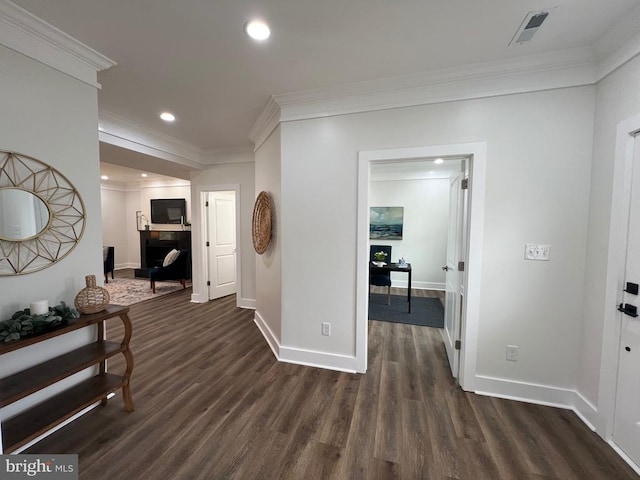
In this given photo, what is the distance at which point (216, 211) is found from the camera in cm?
483

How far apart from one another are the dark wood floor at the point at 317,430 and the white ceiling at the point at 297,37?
2602mm

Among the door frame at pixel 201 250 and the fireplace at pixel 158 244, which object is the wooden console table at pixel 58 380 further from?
the fireplace at pixel 158 244

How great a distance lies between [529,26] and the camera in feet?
5.27

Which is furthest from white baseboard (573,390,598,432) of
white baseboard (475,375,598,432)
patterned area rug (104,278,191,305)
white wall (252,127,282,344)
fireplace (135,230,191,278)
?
fireplace (135,230,191,278)

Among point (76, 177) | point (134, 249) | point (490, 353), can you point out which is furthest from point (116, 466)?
point (134, 249)

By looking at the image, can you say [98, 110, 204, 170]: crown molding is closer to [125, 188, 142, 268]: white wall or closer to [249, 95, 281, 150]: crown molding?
[249, 95, 281, 150]: crown molding

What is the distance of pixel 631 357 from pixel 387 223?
4.53m

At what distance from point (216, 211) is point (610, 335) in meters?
5.06

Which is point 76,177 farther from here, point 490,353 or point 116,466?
point 490,353

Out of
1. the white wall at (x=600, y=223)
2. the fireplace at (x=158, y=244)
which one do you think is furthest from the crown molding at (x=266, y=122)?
the fireplace at (x=158, y=244)

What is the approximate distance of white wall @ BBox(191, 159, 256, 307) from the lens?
425cm

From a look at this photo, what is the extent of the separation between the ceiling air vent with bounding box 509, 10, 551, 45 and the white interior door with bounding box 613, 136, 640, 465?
900 mm

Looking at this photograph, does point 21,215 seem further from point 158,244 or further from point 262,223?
point 158,244

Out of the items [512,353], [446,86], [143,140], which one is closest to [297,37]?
[446,86]
